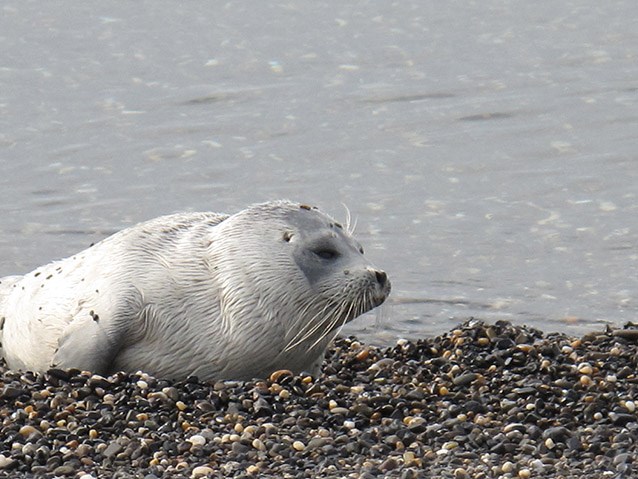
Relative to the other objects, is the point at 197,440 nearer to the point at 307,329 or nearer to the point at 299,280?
the point at 307,329

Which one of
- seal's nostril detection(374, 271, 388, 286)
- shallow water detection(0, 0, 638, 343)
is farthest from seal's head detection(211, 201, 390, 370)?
shallow water detection(0, 0, 638, 343)

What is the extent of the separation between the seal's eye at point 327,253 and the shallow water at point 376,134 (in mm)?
1998

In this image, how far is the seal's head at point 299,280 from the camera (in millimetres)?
7781

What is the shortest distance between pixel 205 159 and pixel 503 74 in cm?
407

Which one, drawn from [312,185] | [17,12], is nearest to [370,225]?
[312,185]

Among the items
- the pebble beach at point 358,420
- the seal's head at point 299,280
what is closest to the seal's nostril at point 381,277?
the seal's head at point 299,280

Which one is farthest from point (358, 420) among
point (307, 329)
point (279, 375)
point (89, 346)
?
point (89, 346)

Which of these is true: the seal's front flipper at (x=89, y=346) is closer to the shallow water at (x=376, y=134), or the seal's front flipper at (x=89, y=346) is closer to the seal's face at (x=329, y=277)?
the seal's face at (x=329, y=277)

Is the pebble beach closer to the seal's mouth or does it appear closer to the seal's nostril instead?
the seal's mouth

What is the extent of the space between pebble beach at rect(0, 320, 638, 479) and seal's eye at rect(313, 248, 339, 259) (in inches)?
25.8

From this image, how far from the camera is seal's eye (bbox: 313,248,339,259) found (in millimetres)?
7920

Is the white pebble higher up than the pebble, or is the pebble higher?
the pebble

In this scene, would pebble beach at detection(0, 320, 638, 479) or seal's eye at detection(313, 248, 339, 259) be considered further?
seal's eye at detection(313, 248, 339, 259)

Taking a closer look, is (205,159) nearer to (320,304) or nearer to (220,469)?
(320,304)
